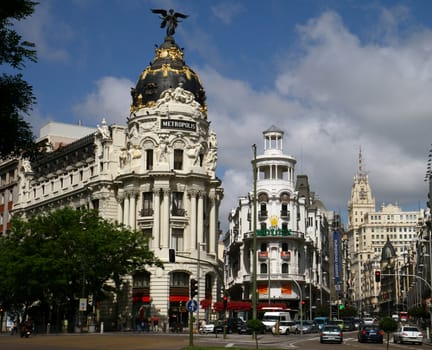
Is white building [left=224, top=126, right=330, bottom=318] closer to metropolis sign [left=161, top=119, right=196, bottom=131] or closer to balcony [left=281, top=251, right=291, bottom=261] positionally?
balcony [left=281, top=251, right=291, bottom=261]

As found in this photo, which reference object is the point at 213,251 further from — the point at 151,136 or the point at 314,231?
the point at 314,231

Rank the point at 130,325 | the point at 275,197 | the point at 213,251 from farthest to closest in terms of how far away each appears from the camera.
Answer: the point at 275,197
the point at 213,251
the point at 130,325

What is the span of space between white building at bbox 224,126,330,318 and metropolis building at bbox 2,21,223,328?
19946 millimetres

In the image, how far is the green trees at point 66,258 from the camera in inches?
2613

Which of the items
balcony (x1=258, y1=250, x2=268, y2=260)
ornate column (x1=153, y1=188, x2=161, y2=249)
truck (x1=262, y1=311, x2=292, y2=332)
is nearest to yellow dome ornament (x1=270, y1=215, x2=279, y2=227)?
balcony (x1=258, y1=250, x2=268, y2=260)

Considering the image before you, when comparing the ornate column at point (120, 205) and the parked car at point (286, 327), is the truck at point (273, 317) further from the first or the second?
the ornate column at point (120, 205)

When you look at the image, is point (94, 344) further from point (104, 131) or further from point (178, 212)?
point (104, 131)

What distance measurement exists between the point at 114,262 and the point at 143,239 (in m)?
4.12

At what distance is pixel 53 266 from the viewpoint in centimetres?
6569

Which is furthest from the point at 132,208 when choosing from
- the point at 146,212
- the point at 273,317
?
the point at 273,317

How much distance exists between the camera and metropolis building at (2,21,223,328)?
80.5 meters

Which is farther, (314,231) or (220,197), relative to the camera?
(314,231)

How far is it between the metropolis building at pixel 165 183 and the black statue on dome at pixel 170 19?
1050 millimetres

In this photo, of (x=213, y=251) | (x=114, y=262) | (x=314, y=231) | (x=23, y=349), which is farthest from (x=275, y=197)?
(x=23, y=349)
